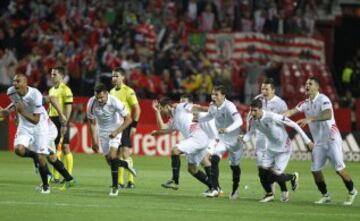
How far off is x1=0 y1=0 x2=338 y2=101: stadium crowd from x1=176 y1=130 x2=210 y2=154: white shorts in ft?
42.5

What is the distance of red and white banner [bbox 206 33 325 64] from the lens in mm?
38000

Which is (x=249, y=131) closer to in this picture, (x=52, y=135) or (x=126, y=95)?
(x=126, y=95)

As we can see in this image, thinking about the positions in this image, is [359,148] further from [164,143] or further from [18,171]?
[18,171]

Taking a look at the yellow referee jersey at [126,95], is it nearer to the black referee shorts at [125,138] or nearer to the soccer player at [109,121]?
the black referee shorts at [125,138]

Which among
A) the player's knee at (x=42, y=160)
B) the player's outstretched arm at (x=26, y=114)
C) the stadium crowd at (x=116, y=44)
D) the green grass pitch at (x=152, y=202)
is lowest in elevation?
the green grass pitch at (x=152, y=202)

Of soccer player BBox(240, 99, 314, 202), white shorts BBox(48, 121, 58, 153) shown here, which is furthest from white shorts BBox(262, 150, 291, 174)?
white shorts BBox(48, 121, 58, 153)

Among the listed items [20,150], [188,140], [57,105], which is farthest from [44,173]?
[188,140]

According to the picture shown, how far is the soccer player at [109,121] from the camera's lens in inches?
727

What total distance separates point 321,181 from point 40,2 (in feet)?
61.5

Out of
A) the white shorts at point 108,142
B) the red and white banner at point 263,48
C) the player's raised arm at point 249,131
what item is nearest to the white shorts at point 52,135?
the white shorts at point 108,142

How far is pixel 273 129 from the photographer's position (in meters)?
17.9

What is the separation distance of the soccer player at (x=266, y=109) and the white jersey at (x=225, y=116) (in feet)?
1.47

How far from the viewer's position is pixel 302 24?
40469 mm

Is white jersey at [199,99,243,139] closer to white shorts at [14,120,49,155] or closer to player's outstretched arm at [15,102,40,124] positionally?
white shorts at [14,120,49,155]
